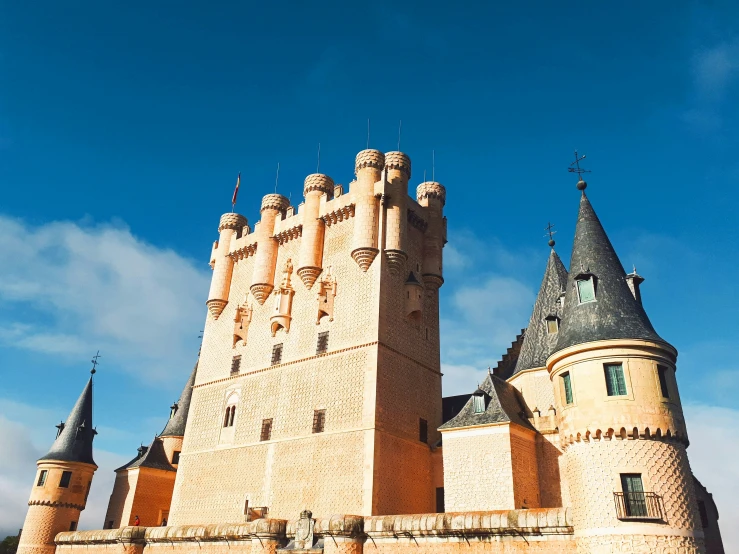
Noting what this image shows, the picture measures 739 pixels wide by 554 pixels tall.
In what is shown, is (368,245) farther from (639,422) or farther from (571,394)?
(639,422)

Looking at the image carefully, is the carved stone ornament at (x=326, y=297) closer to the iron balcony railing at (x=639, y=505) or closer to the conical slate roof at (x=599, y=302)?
the conical slate roof at (x=599, y=302)

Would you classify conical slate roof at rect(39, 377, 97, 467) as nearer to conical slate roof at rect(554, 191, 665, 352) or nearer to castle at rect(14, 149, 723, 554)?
castle at rect(14, 149, 723, 554)

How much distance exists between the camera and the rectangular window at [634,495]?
13.5 metres

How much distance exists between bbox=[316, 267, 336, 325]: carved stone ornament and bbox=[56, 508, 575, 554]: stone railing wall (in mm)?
9323

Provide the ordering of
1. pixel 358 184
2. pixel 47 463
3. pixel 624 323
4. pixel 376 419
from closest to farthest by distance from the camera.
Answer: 1. pixel 624 323
2. pixel 376 419
3. pixel 358 184
4. pixel 47 463

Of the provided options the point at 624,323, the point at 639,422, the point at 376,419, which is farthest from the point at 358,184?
the point at 639,422

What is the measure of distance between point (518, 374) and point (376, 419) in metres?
6.07

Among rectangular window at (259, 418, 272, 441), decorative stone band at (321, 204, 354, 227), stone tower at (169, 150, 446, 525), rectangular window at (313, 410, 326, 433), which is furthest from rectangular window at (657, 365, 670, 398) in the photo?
rectangular window at (259, 418, 272, 441)

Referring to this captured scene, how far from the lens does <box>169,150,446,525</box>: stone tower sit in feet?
77.2

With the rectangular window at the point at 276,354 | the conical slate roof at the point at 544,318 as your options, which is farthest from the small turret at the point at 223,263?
the conical slate roof at the point at 544,318

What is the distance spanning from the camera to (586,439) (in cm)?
1464

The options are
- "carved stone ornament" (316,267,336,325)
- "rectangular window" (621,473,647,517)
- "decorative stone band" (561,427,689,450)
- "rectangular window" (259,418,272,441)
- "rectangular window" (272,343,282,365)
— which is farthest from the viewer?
"rectangular window" (272,343,282,365)

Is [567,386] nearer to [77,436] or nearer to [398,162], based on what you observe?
[398,162]

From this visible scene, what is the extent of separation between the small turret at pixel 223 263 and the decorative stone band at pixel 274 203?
7.79 feet
